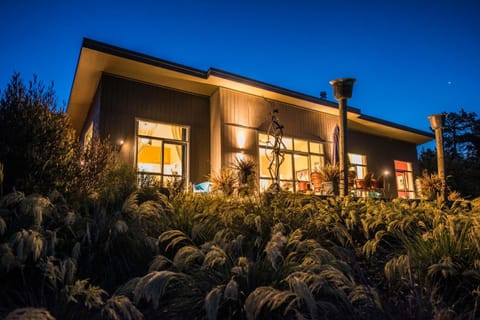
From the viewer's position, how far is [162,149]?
9695mm

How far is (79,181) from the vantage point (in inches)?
208

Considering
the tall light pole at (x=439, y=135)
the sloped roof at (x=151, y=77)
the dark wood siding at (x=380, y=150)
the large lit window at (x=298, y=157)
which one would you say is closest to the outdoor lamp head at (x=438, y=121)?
the tall light pole at (x=439, y=135)

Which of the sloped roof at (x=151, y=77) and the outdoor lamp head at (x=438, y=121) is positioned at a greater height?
the sloped roof at (x=151, y=77)

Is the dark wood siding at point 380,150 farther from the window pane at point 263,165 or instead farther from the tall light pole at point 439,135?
the tall light pole at point 439,135

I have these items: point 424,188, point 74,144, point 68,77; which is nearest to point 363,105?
point 68,77

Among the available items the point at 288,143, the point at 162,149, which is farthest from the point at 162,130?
the point at 288,143

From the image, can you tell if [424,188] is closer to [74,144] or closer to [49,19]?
[74,144]

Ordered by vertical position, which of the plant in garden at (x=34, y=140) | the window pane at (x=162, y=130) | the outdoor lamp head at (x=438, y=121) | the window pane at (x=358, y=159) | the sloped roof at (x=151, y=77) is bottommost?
the plant in garden at (x=34, y=140)

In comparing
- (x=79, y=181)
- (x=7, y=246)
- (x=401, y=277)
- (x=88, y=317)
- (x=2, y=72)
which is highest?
(x=2, y=72)

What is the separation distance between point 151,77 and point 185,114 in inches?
54.2

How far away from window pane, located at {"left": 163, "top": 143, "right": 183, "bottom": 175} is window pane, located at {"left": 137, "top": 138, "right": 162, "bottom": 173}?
0.56 ft

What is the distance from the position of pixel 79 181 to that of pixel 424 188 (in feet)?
33.9

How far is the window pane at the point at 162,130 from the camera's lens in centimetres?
956

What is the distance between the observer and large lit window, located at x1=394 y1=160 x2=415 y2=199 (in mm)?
16516
